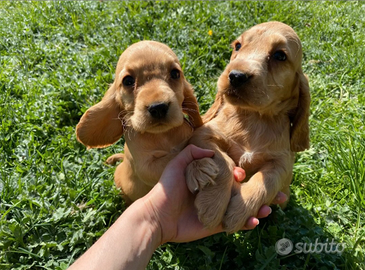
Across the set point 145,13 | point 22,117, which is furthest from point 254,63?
point 145,13

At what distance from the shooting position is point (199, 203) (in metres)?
2.34

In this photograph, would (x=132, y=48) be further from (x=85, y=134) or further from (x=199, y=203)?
(x=199, y=203)

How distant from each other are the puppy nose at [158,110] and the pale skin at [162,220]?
39 cm

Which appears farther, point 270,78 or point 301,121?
point 301,121

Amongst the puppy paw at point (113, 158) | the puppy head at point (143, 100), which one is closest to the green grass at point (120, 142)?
the puppy paw at point (113, 158)

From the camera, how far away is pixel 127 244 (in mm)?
2357

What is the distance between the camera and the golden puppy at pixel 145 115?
2.41 meters

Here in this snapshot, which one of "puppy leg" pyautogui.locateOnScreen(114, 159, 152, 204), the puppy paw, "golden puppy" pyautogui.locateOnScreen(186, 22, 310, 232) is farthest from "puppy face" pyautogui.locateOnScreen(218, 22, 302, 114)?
the puppy paw

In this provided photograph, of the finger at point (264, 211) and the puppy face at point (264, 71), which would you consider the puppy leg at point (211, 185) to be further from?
the puppy face at point (264, 71)

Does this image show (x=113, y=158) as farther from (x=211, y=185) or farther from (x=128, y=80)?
(x=211, y=185)

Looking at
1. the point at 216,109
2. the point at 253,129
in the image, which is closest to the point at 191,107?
the point at 216,109

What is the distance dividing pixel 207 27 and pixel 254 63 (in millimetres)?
3156

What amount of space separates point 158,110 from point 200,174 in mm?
556

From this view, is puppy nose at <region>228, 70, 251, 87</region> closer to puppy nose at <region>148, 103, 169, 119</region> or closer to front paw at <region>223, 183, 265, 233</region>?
puppy nose at <region>148, 103, 169, 119</region>
